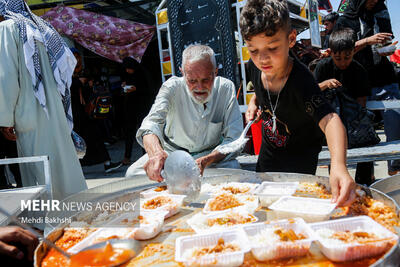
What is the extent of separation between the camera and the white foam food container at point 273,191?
131 centimetres

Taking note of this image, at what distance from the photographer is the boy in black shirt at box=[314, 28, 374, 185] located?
9.09 ft

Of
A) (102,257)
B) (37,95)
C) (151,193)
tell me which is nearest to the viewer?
(102,257)

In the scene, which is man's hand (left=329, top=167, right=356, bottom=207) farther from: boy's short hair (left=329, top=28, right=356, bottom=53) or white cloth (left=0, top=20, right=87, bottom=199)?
white cloth (left=0, top=20, right=87, bottom=199)

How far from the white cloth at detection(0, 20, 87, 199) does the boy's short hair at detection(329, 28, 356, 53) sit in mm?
2611

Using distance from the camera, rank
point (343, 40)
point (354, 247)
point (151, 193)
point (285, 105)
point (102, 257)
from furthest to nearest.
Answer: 1. point (343, 40)
2. point (285, 105)
3. point (151, 193)
4. point (102, 257)
5. point (354, 247)

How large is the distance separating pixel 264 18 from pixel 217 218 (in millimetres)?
912

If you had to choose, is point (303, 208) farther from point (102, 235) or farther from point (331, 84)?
point (331, 84)

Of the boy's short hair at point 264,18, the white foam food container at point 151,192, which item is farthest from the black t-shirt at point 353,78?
the white foam food container at point 151,192

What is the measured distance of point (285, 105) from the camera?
172cm

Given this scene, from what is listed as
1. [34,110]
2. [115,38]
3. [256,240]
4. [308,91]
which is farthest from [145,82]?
[256,240]

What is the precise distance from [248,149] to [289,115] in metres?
2.69

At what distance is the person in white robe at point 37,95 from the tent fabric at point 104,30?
439 cm

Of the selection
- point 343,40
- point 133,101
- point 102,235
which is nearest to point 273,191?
point 102,235

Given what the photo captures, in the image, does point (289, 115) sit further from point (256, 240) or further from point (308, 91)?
point (256, 240)
